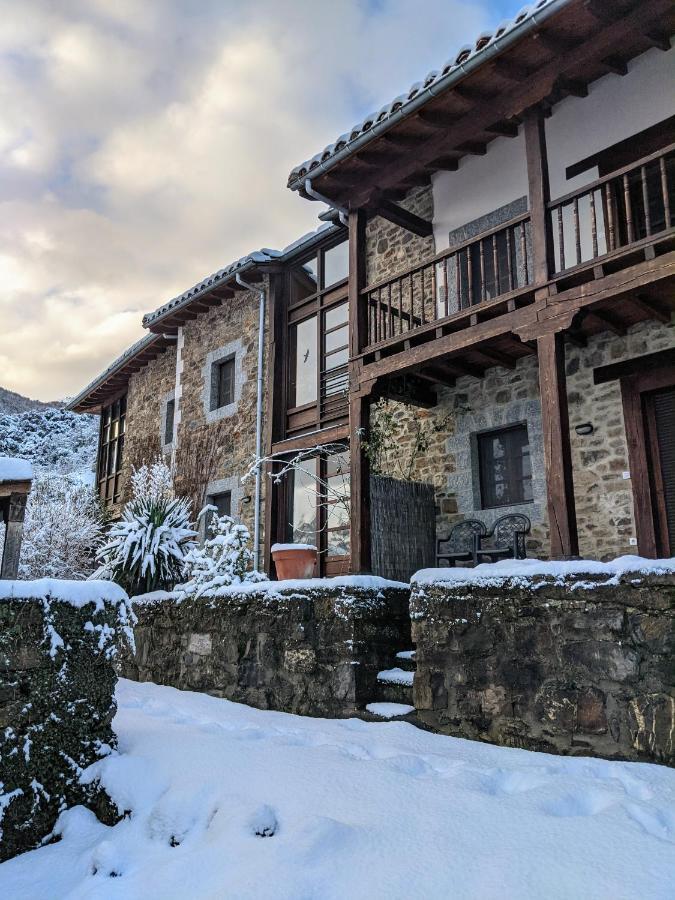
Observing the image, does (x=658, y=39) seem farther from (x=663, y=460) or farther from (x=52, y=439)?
(x=52, y=439)

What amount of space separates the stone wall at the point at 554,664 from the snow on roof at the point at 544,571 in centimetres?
3

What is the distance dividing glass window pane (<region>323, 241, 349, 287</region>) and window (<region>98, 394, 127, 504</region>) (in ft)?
21.3

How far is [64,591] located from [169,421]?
9.26 metres

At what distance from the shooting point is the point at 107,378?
13.8 m

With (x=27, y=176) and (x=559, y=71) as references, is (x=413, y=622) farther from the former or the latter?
(x=27, y=176)

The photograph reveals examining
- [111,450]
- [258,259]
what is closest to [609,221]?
[258,259]

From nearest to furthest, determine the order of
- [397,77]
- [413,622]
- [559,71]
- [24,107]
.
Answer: [413,622], [559,71], [24,107], [397,77]

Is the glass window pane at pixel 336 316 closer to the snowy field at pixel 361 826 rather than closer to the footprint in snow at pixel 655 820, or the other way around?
the snowy field at pixel 361 826

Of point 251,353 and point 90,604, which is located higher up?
point 251,353

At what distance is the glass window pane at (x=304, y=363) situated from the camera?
9.47 m

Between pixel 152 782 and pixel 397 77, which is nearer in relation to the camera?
pixel 152 782

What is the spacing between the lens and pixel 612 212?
17.9 feet

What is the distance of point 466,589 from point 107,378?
1153cm

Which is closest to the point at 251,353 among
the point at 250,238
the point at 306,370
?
the point at 306,370
